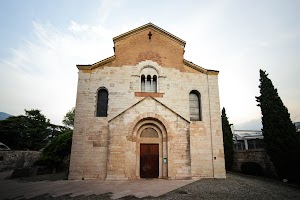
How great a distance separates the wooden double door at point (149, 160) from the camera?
13.0 metres

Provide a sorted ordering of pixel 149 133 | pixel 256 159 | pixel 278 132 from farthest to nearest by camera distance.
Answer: pixel 256 159
pixel 278 132
pixel 149 133

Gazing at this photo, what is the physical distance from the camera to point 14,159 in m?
23.1

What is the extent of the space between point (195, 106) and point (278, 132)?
22.8 feet

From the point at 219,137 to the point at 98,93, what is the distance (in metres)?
10.4

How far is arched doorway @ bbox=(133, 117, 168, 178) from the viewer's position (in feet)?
42.6

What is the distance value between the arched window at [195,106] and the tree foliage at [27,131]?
31.2 metres

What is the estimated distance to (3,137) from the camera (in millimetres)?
30641

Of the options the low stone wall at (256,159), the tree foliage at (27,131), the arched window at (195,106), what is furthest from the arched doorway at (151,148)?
the tree foliage at (27,131)

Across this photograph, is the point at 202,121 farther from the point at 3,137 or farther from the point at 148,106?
the point at 3,137

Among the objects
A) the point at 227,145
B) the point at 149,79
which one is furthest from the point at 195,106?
the point at 227,145

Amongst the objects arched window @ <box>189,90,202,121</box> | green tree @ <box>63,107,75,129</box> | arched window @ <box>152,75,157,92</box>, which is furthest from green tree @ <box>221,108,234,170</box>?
green tree @ <box>63,107,75,129</box>

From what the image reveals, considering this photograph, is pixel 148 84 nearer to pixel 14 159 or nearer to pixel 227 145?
pixel 227 145

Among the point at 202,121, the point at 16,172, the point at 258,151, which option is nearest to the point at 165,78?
the point at 202,121

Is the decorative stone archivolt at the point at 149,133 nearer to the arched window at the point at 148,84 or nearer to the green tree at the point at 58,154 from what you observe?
the arched window at the point at 148,84
